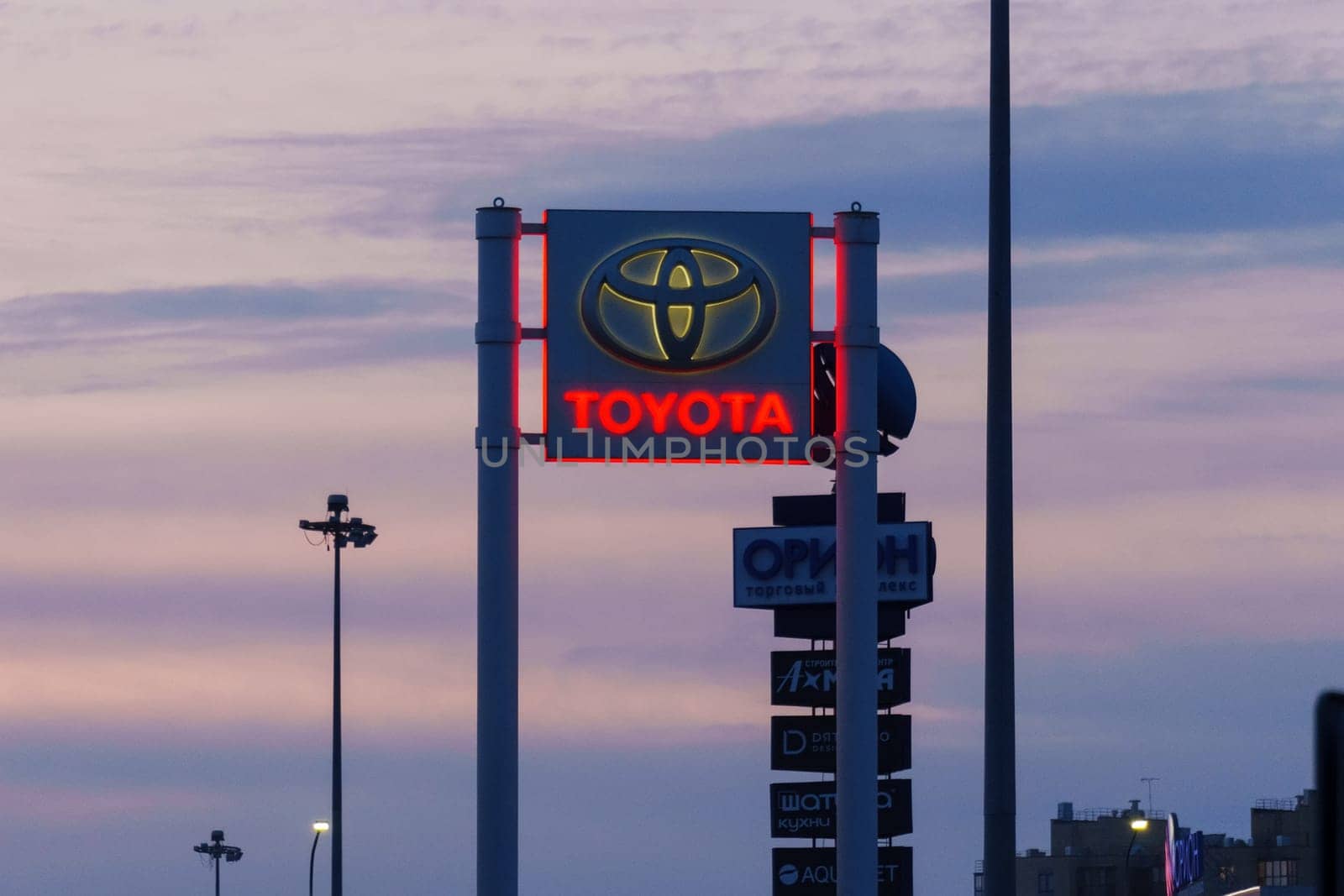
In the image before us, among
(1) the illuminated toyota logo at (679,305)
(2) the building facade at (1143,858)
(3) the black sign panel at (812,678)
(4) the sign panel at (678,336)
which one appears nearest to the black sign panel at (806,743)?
(3) the black sign panel at (812,678)

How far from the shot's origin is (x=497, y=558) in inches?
819

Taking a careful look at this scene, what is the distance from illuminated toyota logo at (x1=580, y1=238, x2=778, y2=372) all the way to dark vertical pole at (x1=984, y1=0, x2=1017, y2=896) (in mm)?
4546

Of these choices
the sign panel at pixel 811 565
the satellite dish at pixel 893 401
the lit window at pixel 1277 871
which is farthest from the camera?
the lit window at pixel 1277 871

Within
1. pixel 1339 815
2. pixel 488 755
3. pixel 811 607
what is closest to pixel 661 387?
pixel 488 755

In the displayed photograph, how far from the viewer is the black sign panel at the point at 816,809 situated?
49.7 metres

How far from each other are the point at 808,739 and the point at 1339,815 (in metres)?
46.4

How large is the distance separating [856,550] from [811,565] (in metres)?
27.5

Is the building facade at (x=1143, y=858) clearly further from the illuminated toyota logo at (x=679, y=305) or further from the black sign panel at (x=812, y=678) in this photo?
the illuminated toyota logo at (x=679, y=305)

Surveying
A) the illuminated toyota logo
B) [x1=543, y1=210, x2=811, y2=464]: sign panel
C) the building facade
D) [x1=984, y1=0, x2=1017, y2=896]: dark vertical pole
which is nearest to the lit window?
the building facade

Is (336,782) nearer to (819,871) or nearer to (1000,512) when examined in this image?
(819,871)

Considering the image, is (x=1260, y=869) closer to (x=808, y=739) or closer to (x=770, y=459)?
(x=808, y=739)

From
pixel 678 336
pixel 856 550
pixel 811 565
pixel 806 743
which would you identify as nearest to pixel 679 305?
pixel 678 336

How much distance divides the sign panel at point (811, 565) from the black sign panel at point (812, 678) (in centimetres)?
137

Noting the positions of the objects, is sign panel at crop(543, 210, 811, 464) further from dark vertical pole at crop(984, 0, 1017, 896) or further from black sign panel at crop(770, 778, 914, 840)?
black sign panel at crop(770, 778, 914, 840)
